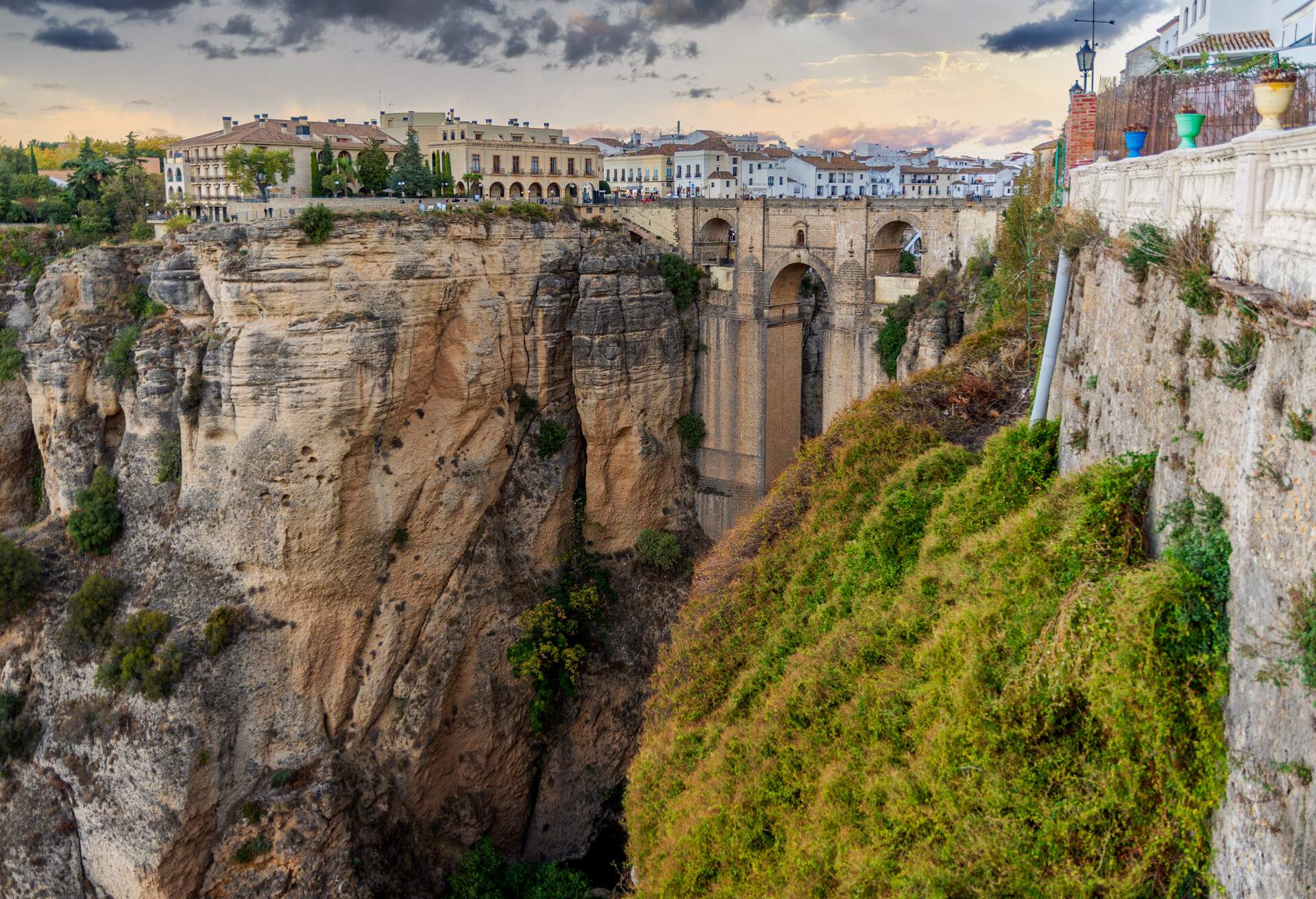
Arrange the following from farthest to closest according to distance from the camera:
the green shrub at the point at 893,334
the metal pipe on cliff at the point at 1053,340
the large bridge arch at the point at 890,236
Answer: the large bridge arch at the point at 890,236 < the green shrub at the point at 893,334 < the metal pipe on cliff at the point at 1053,340

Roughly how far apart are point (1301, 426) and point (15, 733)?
73.6ft

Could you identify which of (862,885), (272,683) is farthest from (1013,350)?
(272,683)

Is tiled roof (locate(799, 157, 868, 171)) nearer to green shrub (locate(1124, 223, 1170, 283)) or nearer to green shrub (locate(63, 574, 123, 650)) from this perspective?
green shrub (locate(63, 574, 123, 650))

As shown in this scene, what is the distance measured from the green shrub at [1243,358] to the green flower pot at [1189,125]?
2.47 m

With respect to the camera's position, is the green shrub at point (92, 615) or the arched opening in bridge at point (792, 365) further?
the arched opening in bridge at point (792, 365)

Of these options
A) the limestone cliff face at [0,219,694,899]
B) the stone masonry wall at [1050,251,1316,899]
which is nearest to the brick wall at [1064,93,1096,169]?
the stone masonry wall at [1050,251,1316,899]

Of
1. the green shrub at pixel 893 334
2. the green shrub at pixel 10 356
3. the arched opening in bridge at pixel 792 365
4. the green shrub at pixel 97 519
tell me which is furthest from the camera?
the green shrub at pixel 10 356

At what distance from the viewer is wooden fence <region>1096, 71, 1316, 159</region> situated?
6.67 metres

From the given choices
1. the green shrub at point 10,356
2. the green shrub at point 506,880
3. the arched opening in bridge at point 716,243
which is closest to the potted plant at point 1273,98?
the green shrub at point 506,880

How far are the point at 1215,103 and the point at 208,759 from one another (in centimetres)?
1881

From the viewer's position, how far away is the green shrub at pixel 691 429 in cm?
2620

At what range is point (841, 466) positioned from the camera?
12484 mm

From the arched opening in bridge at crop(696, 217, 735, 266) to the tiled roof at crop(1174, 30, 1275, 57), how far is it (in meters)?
14.0

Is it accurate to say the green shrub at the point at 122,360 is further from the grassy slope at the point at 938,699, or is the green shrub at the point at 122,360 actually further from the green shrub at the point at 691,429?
the grassy slope at the point at 938,699
